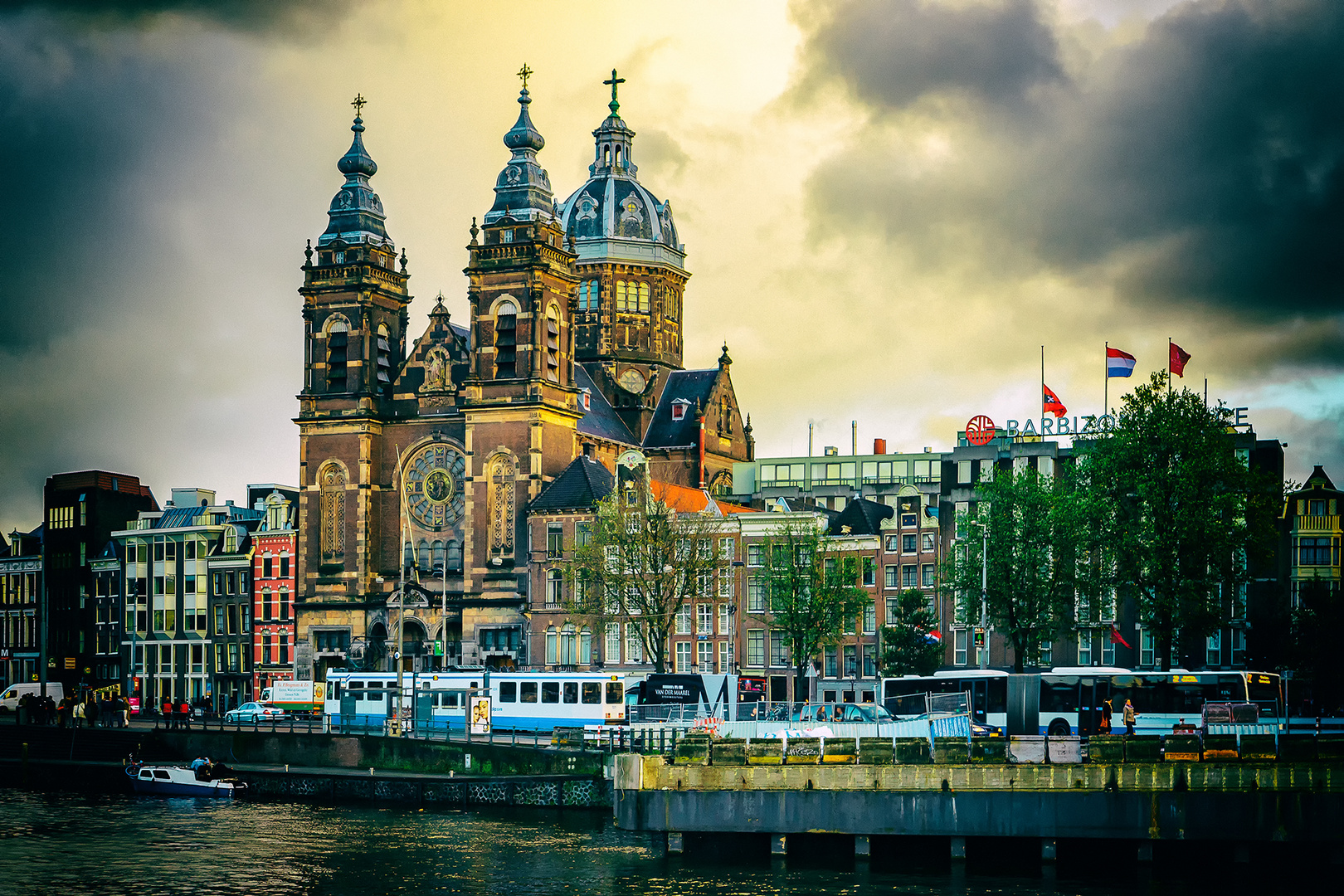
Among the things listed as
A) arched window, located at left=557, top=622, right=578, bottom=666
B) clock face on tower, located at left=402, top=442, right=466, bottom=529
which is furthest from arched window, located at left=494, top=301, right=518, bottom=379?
arched window, located at left=557, top=622, right=578, bottom=666

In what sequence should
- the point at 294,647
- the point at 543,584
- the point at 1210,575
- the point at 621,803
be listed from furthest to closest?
the point at 294,647 → the point at 543,584 → the point at 1210,575 → the point at 621,803

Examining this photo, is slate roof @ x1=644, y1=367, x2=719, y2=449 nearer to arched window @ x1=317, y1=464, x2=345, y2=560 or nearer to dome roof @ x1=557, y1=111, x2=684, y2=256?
dome roof @ x1=557, y1=111, x2=684, y2=256

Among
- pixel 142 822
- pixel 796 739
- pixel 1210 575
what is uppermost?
pixel 1210 575

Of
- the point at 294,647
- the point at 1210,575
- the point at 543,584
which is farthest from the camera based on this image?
the point at 294,647

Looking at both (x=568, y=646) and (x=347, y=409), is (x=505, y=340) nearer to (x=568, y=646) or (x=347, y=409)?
(x=347, y=409)

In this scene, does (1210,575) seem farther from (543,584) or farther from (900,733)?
(543,584)

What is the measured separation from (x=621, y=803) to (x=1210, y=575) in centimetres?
3887

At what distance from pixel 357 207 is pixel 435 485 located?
21573 millimetres

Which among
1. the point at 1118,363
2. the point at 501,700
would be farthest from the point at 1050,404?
the point at 501,700

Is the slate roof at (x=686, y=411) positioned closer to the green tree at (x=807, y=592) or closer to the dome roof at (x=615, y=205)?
the dome roof at (x=615, y=205)

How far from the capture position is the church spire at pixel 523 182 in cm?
12531

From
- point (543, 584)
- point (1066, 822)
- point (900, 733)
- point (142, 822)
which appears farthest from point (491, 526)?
point (1066, 822)

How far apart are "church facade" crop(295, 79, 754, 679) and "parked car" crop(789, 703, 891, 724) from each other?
3857cm

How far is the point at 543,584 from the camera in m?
118
